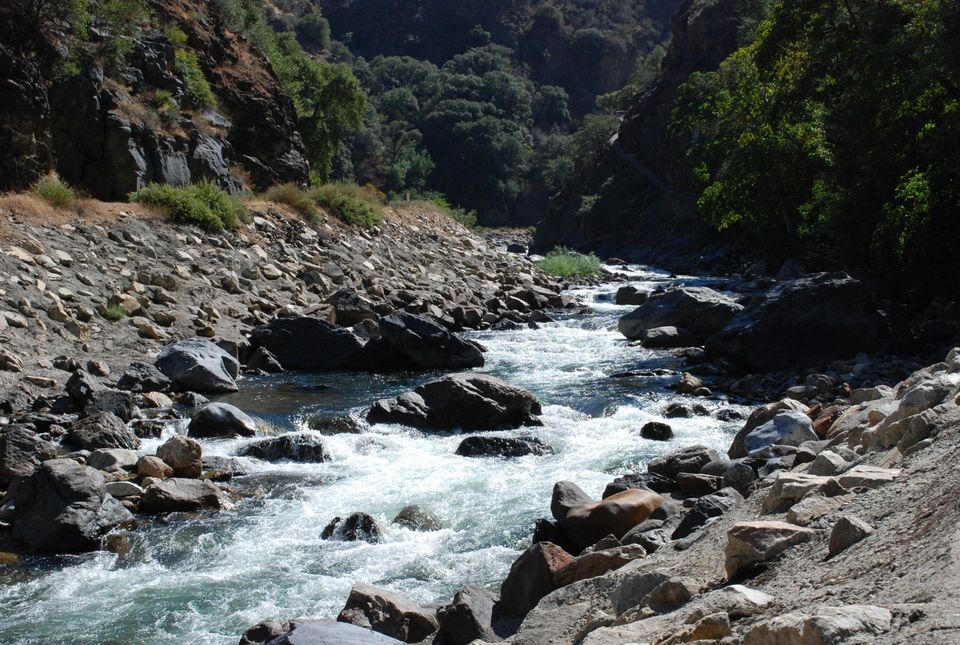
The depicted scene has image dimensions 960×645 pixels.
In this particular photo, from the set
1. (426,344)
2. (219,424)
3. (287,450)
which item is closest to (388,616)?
(287,450)

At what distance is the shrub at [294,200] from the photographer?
22.1 metres

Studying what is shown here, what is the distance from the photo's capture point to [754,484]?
19.7ft

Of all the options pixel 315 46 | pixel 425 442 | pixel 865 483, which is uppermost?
pixel 315 46

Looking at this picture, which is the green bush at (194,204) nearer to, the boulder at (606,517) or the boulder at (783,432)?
the boulder at (783,432)

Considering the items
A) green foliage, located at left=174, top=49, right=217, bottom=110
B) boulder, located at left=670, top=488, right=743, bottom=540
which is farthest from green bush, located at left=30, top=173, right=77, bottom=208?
boulder, located at left=670, top=488, right=743, bottom=540

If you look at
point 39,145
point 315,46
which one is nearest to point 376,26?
point 315,46

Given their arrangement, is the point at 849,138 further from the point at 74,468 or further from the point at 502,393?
the point at 74,468

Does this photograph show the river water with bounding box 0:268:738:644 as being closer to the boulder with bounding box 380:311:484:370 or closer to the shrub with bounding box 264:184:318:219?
the boulder with bounding box 380:311:484:370

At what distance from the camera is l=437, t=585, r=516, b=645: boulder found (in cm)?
495

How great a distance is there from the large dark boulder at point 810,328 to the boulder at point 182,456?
9040 millimetres

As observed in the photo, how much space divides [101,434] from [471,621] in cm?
549

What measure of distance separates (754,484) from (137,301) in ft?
35.7

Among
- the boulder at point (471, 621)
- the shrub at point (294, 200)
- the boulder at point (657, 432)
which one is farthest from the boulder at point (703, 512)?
the shrub at point (294, 200)

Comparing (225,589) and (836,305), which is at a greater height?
(836,305)
